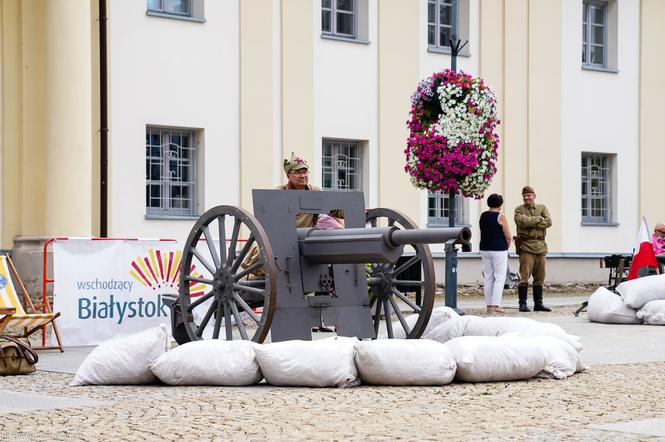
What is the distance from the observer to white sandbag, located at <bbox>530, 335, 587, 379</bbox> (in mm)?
9859

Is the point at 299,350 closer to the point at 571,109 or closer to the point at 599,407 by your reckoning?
the point at 599,407

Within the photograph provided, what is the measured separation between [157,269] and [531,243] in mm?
7271

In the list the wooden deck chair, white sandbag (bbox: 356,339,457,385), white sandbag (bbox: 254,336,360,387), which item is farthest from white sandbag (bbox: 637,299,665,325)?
white sandbag (bbox: 254,336,360,387)

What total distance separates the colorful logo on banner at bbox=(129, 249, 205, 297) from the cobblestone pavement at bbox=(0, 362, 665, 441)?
13.4 feet

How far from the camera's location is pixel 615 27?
28172 mm

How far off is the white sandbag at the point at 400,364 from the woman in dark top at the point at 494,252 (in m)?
9.38

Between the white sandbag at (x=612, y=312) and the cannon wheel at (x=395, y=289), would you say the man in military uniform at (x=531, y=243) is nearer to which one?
the white sandbag at (x=612, y=312)

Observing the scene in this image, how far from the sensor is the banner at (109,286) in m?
13.3

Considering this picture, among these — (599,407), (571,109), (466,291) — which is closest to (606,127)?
(571,109)

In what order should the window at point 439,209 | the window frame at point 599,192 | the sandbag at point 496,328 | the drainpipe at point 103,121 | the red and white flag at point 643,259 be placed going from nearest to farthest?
the sandbag at point 496,328
the red and white flag at point 643,259
the drainpipe at point 103,121
the window at point 439,209
the window frame at point 599,192

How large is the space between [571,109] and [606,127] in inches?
44.5

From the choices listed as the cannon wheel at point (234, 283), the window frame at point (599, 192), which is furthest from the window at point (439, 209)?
the cannon wheel at point (234, 283)

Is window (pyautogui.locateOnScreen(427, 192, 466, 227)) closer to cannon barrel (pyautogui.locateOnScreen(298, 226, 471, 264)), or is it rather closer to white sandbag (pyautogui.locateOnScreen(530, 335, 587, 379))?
cannon barrel (pyautogui.locateOnScreen(298, 226, 471, 264))

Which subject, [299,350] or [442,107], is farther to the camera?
[442,107]
